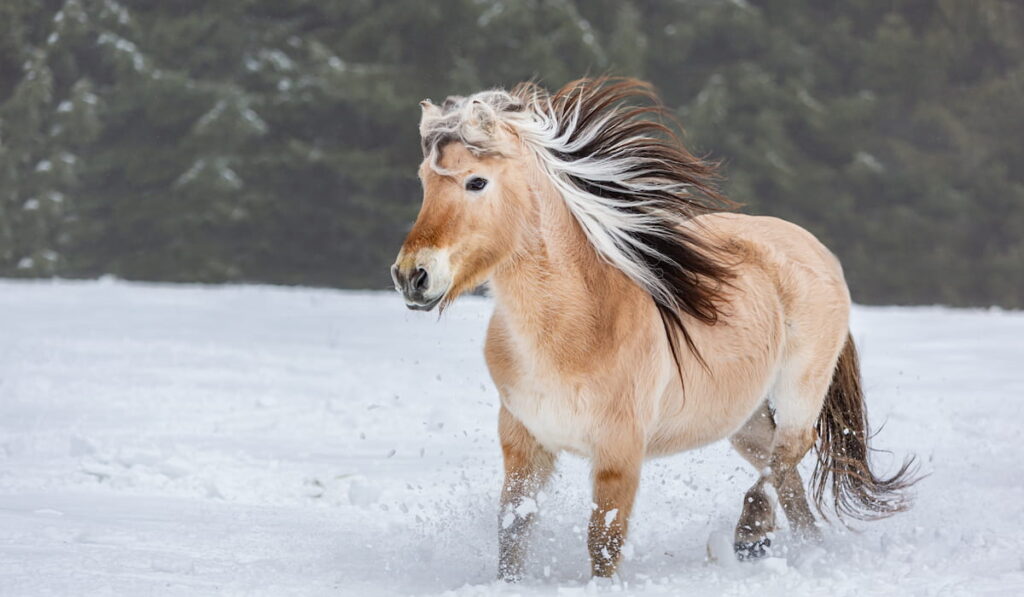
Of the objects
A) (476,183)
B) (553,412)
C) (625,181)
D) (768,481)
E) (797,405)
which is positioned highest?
(625,181)

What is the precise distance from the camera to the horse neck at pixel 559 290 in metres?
3.80

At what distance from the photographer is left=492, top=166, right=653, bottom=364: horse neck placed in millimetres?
3805

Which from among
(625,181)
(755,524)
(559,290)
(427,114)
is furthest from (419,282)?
(755,524)

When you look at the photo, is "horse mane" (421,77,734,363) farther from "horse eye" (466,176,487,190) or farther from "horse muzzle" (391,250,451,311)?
"horse muzzle" (391,250,451,311)

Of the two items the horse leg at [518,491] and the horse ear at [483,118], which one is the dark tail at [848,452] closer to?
the horse leg at [518,491]

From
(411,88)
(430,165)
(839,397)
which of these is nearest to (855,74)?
(411,88)

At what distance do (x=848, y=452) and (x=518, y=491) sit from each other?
1.89 meters

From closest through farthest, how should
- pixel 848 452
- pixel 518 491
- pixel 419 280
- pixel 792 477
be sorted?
1. pixel 419 280
2. pixel 518 491
3. pixel 792 477
4. pixel 848 452

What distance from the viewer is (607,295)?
3.92 meters

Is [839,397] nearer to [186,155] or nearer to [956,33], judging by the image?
[186,155]

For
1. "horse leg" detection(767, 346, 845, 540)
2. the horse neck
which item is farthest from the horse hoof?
the horse neck

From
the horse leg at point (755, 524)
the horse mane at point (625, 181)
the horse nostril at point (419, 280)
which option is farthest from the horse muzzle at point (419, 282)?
the horse leg at point (755, 524)

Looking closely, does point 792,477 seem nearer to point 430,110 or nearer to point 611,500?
point 611,500

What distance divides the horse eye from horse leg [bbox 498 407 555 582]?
856 millimetres
